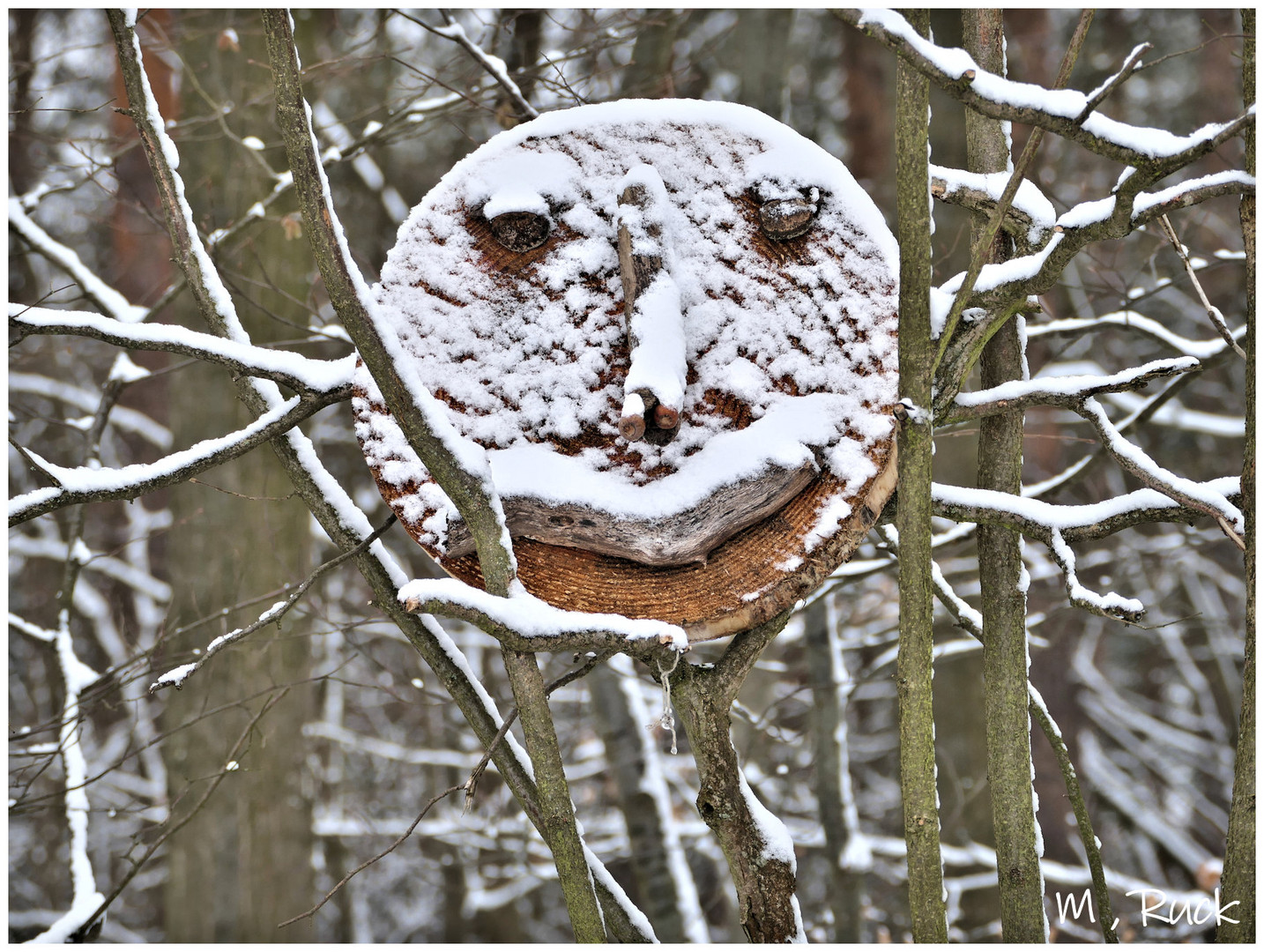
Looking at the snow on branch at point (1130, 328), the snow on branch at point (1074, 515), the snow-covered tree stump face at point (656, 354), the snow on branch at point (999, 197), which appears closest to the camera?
the snow-covered tree stump face at point (656, 354)

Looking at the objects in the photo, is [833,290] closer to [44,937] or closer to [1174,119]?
[44,937]

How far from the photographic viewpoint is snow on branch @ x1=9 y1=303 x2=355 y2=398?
160 centimetres

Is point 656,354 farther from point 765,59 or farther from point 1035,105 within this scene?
point 765,59

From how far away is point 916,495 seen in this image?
140 centimetres

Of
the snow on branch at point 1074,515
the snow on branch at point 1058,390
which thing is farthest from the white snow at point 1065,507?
the snow on branch at point 1058,390

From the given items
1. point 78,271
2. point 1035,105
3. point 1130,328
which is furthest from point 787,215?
point 78,271

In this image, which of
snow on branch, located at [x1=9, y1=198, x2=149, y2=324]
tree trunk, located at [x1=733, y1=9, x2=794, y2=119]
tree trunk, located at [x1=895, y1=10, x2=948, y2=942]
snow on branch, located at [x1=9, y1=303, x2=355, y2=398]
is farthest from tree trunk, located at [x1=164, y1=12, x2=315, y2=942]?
tree trunk, located at [x1=895, y1=10, x2=948, y2=942]

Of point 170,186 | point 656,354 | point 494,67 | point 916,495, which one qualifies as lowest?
point 916,495

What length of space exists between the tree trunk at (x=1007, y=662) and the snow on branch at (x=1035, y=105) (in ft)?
1.79

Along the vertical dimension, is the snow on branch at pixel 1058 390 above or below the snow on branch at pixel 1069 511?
above

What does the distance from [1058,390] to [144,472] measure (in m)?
1.52

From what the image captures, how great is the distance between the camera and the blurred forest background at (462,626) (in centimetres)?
385

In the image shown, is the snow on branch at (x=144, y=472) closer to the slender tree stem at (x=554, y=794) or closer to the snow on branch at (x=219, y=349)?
the snow on branch at (x=219, y=349)

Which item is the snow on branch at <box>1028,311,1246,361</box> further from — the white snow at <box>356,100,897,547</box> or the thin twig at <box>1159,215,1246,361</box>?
the white snow at <box>356,100,897,547</box>
